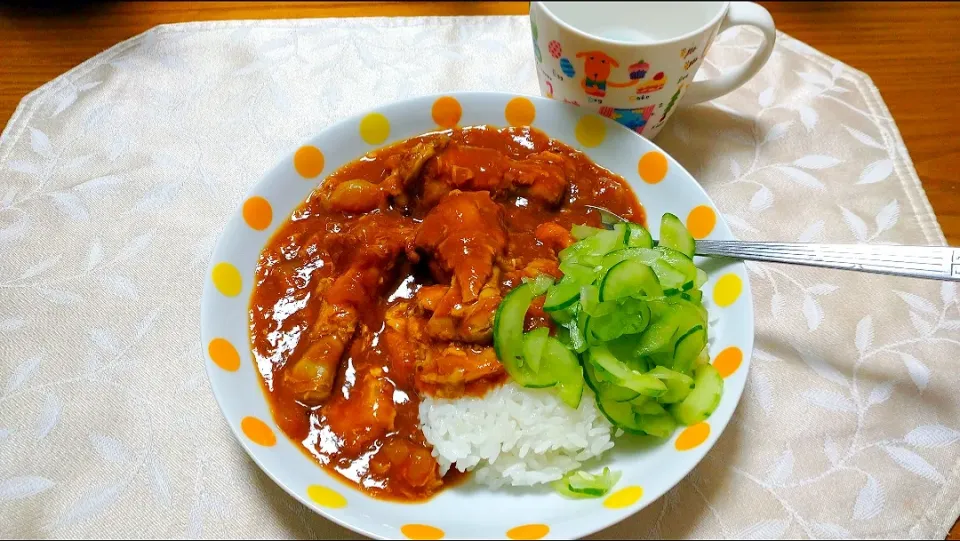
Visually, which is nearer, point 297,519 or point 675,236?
point 297,519

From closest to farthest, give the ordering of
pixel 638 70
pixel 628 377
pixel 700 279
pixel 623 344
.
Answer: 1. pixel 628 377
2. pixel 623 344
3. pixel 700 279
4. pixel 638 70

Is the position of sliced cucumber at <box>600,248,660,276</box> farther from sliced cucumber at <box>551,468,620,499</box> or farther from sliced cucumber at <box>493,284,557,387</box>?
sliced cucumber at <box>551,468,620,499</box>

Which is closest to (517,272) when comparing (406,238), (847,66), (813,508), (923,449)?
(406,238)

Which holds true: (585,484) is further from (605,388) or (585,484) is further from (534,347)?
(534,347)

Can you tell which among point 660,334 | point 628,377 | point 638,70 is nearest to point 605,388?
point 628,377

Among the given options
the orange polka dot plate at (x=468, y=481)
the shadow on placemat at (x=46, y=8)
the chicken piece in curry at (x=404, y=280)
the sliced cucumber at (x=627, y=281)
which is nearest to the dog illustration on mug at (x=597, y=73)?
the orange polka dot plate at (x=468, y=481)
